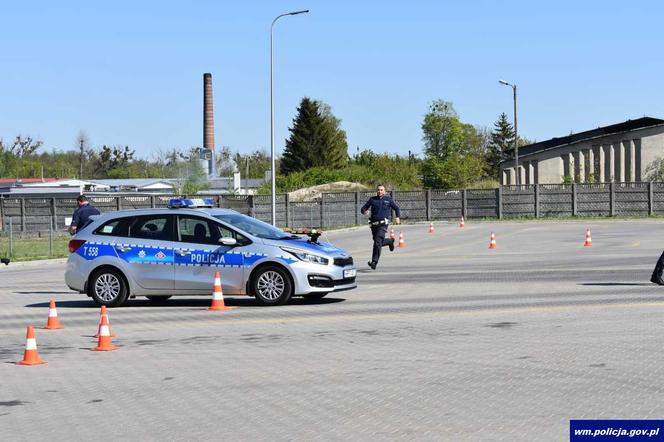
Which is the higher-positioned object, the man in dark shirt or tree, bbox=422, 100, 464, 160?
tree, bbox=422, 100, 464, 160

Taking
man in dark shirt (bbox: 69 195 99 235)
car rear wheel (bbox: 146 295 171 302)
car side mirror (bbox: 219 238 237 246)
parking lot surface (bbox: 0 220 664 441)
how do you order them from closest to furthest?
parking lot surface (bbox: 0 220 664 441)
car side mirror (bbox: 219 238 237 246)
car rear wheel (bbox: 146 295 171 302)
man in dark shirt (bbox: 69 195 99 235)

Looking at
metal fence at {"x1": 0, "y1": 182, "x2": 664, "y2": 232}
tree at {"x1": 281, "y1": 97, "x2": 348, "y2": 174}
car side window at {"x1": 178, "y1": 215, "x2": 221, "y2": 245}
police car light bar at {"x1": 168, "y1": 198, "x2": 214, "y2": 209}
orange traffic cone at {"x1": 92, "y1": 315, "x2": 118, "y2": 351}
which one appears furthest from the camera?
tree at {"x1": 281, "y1": 97, "x2": 348, "y2": 174}

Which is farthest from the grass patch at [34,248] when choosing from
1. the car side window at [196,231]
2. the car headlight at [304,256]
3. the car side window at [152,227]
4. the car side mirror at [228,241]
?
the car headlight at [304,256]

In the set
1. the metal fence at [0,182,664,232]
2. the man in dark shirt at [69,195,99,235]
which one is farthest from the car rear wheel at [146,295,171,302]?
the metal fence at [0,182,664,232]

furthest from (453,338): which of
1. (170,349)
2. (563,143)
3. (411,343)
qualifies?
(563,143)

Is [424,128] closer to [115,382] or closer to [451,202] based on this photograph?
[451,202]

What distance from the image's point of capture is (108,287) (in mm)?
18250

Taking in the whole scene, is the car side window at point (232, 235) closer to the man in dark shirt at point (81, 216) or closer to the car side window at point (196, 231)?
the car side window at point (196, 231)

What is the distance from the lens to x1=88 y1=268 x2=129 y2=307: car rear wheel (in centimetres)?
1819

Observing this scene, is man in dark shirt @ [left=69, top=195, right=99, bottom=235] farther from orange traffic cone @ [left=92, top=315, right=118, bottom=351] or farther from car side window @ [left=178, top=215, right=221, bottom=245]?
orange traffic cone @ [left=92, top=315, right=118, bottom=351]

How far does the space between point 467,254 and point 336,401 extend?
77.2 feet

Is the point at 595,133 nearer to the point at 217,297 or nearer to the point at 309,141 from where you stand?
the point at 309,141

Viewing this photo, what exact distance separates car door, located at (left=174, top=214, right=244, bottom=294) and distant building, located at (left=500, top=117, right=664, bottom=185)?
60.6m

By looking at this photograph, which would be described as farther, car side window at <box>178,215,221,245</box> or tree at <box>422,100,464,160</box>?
tree at <box>422,100,464,160</box>
